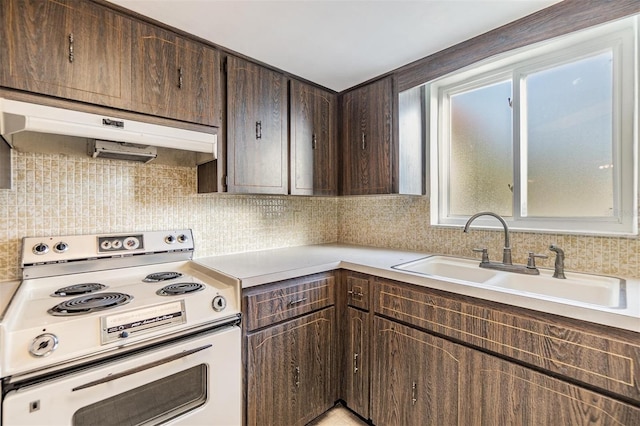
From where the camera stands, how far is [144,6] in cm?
128

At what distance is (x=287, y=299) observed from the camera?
1.48 meters

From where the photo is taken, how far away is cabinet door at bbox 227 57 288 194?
1.65 metres

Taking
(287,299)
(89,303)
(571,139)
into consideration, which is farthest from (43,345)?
(571,139)

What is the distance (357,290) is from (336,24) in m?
1.40

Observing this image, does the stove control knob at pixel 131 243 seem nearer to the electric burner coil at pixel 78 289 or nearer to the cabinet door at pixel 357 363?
the electric burner coil at pixel 78 289

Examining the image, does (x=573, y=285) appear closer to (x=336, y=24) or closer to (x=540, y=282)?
(x=540, y=282)

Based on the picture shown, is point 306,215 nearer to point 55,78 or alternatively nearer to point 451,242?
point 451,242

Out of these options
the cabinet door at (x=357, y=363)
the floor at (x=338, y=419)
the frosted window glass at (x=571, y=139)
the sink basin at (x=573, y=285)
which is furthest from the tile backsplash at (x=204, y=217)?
the floor at (x=338, y=419)

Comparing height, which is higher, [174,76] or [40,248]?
[174,76]

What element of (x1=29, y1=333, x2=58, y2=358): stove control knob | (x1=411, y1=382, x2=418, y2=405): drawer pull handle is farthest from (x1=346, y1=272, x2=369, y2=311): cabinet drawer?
(x1=29, y1=333, x2=58, y2=358): stove control knob

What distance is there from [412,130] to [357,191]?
563 mm

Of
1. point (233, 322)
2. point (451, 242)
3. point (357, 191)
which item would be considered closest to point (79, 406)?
point (233, 322)

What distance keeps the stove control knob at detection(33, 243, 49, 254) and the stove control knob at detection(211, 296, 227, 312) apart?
32.5 inches

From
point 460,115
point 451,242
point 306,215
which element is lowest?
point 451,242
